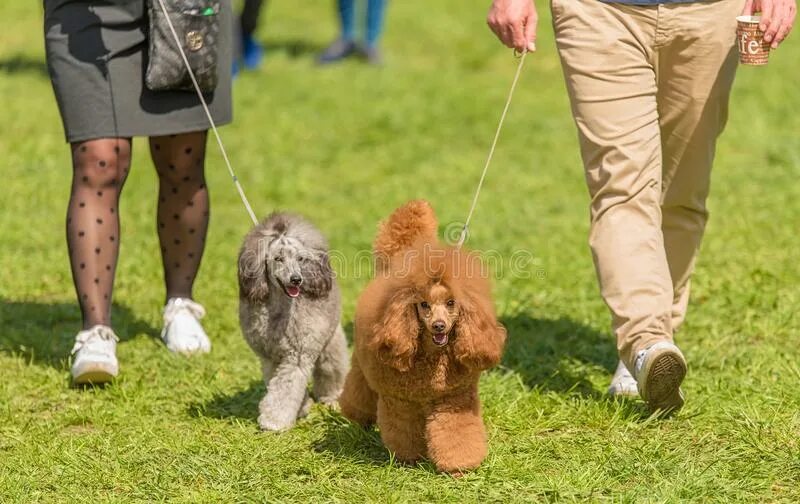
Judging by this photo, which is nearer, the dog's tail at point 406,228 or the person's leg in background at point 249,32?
the dog's tail at point 406,228

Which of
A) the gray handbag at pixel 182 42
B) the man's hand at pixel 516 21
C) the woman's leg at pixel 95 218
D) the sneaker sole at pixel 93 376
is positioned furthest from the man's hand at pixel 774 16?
the sneaker sole at pixel 93 376

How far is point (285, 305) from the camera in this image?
434 centimetres

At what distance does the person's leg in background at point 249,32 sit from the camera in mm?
11555

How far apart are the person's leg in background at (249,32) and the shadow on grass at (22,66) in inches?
75.6

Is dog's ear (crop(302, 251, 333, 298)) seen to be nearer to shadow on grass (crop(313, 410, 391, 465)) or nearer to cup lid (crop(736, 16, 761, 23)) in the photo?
shadow on grass (crop(313, 410, 391, 465))

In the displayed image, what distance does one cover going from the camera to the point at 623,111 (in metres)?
4.22

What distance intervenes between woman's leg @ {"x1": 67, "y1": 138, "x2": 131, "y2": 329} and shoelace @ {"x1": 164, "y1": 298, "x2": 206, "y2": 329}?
441 millimetres

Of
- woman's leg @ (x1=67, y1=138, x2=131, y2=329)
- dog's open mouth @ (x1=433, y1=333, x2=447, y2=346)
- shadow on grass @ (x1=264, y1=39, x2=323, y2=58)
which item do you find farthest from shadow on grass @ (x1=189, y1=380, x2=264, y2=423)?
shadow on grass @ (x1=264, y1=39, x2=323, y2=58)

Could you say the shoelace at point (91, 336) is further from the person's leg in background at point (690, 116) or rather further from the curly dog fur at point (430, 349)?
the person's leg in background at point (690, 116)

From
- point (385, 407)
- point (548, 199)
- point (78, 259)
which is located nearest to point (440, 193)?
point (548, 199)

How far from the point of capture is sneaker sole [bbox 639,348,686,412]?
4008mm

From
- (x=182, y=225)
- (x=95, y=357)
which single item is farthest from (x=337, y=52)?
(x=95, y=357)

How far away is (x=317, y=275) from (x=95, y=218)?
1174mm

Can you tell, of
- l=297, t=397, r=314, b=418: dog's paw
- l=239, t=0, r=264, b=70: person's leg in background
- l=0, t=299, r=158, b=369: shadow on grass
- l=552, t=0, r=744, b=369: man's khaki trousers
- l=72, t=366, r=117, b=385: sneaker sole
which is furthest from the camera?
l=239, t=0, r=264, b=70: person's leg in background
